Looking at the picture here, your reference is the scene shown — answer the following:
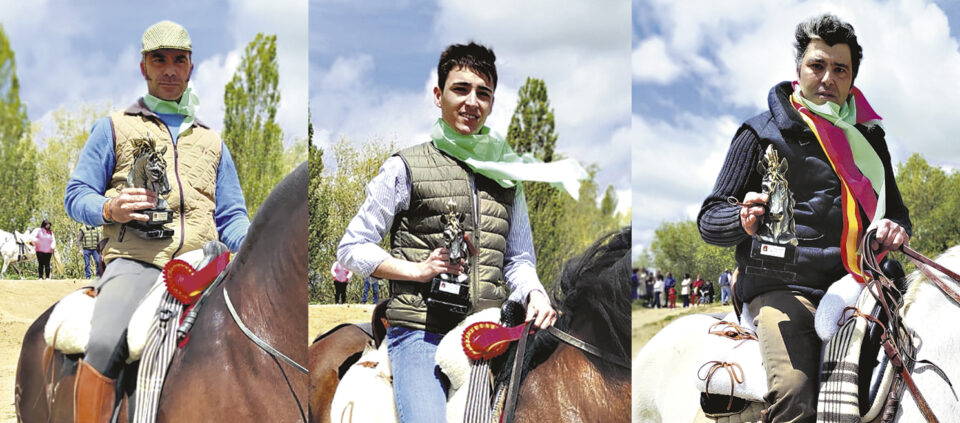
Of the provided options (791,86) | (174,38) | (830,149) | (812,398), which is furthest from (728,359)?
(174,38)

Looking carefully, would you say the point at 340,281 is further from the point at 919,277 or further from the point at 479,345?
the point at 919,277

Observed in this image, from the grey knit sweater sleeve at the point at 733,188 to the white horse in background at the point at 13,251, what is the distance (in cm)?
300

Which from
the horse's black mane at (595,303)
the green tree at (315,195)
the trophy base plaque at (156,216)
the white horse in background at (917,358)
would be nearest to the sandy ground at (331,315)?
the green tree at (315,195)

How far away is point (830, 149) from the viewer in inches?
130

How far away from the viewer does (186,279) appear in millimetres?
3787

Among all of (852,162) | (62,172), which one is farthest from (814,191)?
(62,172)

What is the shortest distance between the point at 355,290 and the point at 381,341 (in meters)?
0.59

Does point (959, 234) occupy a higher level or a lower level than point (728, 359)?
higher

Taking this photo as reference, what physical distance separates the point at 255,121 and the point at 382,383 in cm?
156

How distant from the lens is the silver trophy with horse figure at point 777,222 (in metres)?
3.29

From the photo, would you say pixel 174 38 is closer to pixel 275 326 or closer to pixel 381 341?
pixel 275 326

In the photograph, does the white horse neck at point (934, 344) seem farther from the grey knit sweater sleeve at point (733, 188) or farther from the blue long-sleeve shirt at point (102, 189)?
the blue long-sleeve shirt at point (102, 189)

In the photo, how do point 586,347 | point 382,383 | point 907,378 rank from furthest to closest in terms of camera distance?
point 382,383 < point 586,347 < point 907,378

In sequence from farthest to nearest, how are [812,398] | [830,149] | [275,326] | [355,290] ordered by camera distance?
1. [355,290]
2. [275,326]
3. [830,149]
4. [812,398]
